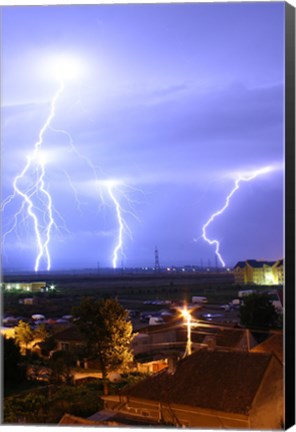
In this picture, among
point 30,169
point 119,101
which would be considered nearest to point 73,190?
point 30,169

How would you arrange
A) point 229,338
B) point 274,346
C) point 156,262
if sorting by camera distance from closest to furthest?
point 274,346 → point 229,338 → point 156,262

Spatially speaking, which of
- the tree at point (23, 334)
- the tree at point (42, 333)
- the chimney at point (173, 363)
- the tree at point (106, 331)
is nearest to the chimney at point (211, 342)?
the chimney at point (173, 363)

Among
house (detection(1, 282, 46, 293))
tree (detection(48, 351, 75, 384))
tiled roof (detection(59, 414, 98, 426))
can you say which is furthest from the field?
tiled roof (detection(59, 414, 98, 426))

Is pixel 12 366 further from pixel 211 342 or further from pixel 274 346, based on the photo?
pixel 274 346

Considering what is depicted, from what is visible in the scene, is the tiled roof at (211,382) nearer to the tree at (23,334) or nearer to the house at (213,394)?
the house at (213,394)

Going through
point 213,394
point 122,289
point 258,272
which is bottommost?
point 213,394

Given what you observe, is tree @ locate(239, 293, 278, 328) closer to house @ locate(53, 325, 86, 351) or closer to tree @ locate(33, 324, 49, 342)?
house @ locate(53, 325, 86, 351)

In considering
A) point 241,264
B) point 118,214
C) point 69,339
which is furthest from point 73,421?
point 241,264
